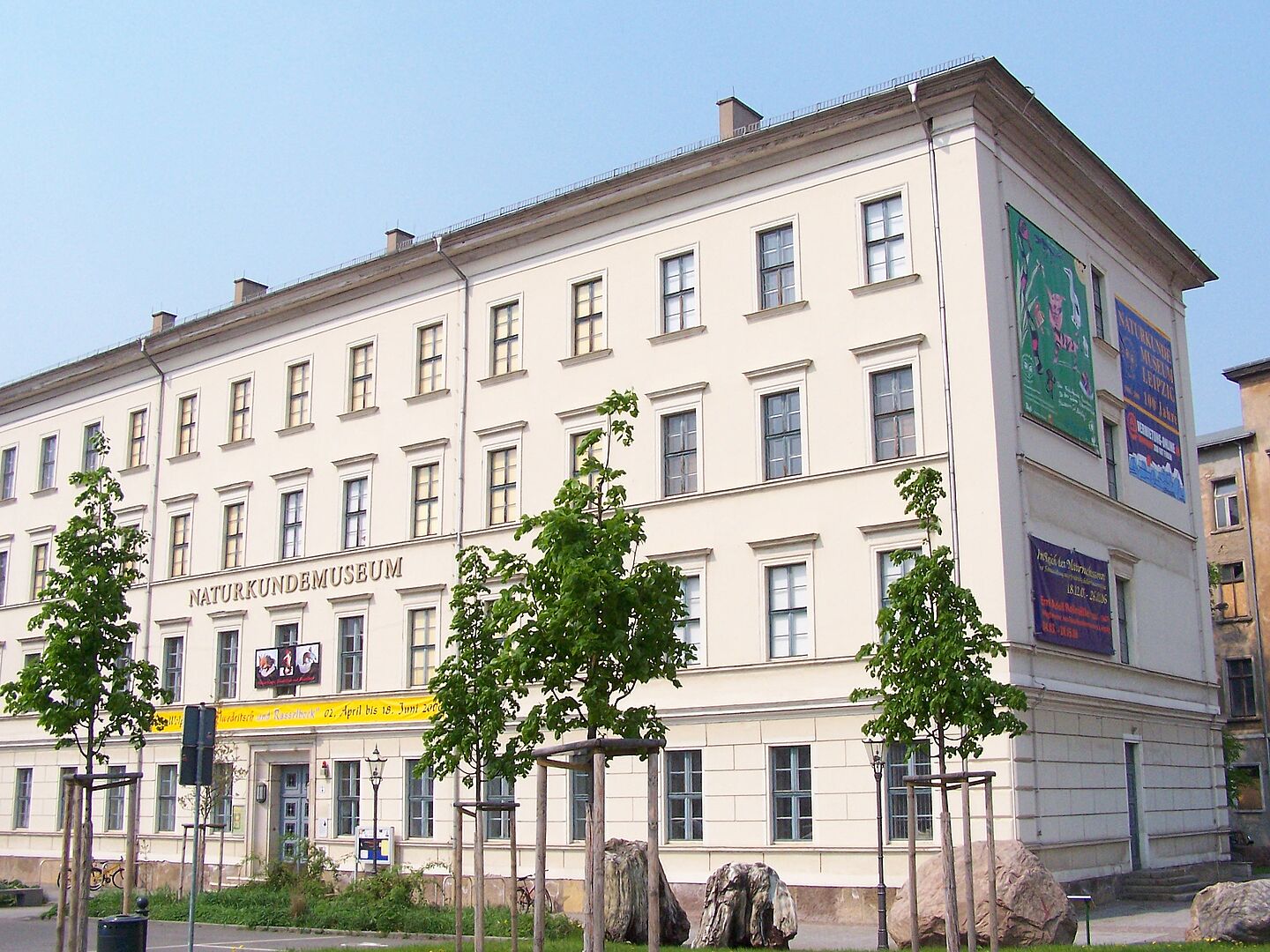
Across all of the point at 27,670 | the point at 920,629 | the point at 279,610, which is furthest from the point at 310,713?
the point at 920,629

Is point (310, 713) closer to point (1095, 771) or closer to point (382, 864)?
point (382, 864)

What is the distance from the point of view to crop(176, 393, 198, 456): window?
42562mm

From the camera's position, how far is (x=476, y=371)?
35.6 metres

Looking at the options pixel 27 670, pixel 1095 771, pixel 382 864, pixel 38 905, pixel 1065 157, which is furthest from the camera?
pixel 38 905

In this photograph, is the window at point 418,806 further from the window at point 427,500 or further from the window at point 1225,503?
the window at point 1225,503

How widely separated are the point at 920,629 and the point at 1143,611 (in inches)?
667

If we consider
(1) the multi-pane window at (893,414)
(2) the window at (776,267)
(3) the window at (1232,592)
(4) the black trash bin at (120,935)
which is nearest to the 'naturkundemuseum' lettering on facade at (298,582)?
(2) the window at (776,267)

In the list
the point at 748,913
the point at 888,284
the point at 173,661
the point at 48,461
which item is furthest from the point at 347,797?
the point at 48,461

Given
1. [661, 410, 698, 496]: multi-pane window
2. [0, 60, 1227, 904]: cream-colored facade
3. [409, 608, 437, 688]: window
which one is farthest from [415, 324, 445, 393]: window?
[661, 410, 698, 496]: multi-pane window

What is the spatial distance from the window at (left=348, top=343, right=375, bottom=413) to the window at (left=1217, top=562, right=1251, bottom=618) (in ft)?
106

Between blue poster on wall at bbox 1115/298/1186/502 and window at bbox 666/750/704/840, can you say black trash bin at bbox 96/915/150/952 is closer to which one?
window at bbox 666/750/704/840

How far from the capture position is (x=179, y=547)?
42.0 metres

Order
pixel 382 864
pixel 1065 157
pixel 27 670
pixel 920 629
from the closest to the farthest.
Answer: pixel 920 629 < pixel 27 670 < pixel 1065 157 < pixel 382 864

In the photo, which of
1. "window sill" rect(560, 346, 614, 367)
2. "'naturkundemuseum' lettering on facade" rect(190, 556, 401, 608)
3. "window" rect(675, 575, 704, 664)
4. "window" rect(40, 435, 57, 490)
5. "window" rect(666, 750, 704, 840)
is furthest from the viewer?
"window" rect(40, 435, 57, 490)
